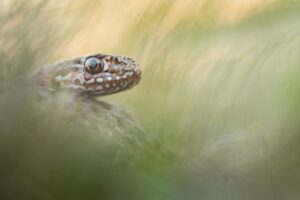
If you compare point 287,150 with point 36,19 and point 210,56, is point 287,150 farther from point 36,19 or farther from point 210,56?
point 36,19

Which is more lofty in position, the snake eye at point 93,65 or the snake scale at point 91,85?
the snake eye at point 93,65

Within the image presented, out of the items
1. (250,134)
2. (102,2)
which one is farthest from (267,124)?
(102,2)

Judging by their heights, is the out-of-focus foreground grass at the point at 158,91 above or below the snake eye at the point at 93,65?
below
